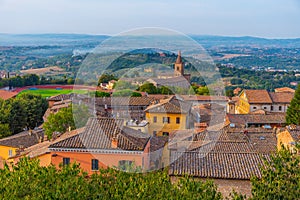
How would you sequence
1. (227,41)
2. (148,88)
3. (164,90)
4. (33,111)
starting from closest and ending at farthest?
(33,111) → (164,90) → (148,88) → (227,41)

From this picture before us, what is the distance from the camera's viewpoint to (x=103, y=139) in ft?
47.3

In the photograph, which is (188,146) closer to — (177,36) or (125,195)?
(177,36)

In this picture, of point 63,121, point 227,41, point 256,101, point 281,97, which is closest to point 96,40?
point 256,101

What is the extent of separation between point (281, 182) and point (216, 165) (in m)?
3.86

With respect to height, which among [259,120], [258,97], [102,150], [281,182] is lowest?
[259,120]

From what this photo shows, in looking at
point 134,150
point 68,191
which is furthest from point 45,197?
point 134,150

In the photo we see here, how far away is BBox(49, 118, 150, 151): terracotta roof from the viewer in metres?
14.1

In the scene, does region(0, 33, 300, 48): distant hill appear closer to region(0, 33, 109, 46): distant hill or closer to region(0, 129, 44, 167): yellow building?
region(0, 33, 109, 46): distant hill

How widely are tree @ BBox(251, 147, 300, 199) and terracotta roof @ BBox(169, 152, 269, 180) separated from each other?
234 centimetres

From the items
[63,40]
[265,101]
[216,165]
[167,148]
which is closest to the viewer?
[216,165]

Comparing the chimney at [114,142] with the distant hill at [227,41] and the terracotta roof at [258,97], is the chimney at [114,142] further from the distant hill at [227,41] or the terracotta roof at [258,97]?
the terracotta roof at [258,97]

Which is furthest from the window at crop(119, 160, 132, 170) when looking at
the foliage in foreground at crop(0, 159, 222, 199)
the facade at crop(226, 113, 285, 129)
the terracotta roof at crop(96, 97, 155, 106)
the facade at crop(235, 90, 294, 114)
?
the facade at crop(235, 90, 294, 114)

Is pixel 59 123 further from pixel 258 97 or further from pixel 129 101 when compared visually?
pixel 258 97

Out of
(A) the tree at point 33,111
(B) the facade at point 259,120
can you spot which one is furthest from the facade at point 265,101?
(A) the tree at point 33,111
